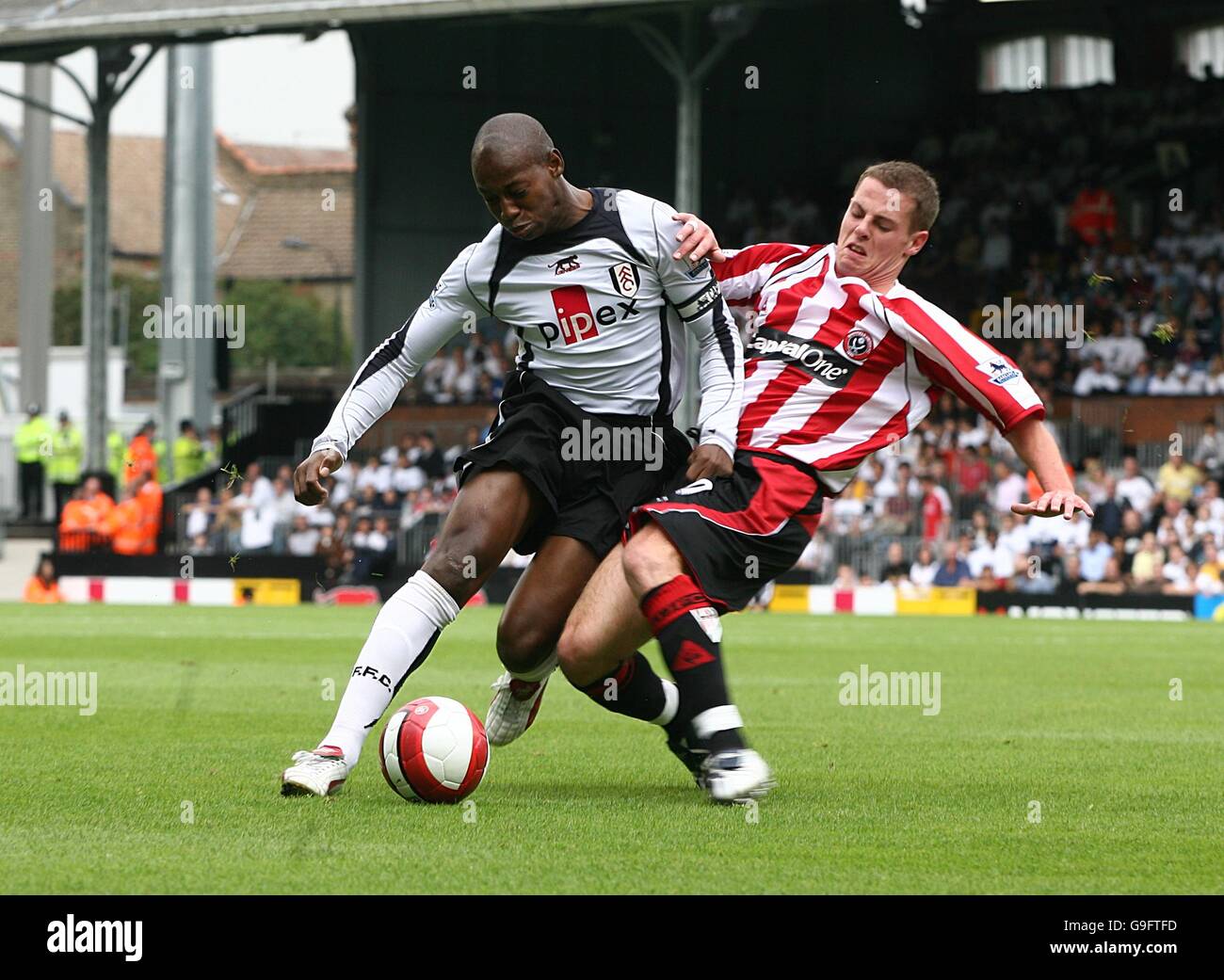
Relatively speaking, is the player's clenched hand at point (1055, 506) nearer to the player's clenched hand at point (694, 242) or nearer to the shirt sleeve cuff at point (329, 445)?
the player's clenched hand at point (694, 242)

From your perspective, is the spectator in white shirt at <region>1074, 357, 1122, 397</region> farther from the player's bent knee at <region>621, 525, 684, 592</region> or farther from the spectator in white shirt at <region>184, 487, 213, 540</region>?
the player's bent knee at <region>621, 525, 684, 592</region>

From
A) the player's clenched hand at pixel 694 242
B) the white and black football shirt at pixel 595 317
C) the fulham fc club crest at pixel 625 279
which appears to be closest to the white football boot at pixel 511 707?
the white and black football shirt at pixel 595 317

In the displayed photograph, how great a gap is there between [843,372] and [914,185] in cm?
68

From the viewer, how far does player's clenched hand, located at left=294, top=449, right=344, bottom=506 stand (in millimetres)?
5953

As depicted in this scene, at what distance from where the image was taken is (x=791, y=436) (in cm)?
629

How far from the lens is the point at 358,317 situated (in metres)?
33.3

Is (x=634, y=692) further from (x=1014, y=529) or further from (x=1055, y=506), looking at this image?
(x=1014, y=529)

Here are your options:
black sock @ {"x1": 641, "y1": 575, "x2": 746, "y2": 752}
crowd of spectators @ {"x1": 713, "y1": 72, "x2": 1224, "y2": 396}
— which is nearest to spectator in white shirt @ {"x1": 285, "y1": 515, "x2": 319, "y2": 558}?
crowd of spectators @ {"x1": 713, "y1": 72, "x2": 1224, "y2": 396}

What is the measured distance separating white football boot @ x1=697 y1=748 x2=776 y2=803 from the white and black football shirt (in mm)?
1017

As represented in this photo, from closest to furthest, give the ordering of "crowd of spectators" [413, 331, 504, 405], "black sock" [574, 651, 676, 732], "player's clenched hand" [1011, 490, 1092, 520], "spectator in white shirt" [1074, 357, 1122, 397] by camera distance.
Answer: "player's clenched hand" [1011, 490, 1092, 520], "black sock" [574, 651, 676, 732], "spectator in white shirt" [1074, 357, 1122, 397], "crowd of spectators" [413, 331, 504, 405]

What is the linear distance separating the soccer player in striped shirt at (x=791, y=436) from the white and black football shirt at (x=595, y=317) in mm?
185

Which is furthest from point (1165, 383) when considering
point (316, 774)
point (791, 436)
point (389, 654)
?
point (316, 774)

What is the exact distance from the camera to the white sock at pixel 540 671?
21.5 ft
